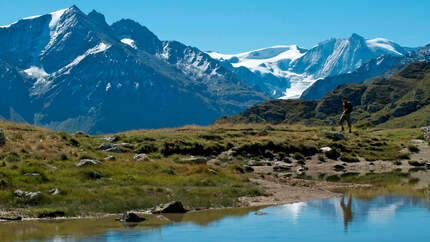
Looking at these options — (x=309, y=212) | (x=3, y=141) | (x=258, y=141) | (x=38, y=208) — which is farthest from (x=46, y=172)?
(x=258, y=141)

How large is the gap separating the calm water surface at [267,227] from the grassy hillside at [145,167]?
9.66 feet

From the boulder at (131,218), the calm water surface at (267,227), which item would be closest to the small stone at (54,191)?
the calm water surface at (267,227)

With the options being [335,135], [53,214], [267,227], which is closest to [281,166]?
[335,135]

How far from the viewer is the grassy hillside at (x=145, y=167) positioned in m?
30.0

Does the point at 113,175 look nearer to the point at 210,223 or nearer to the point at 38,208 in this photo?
the point at 38,208

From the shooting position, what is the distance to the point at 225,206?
104 ft

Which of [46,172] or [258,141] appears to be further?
[258,141]

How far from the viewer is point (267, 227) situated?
83.2ft

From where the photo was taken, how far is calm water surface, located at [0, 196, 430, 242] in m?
23.1

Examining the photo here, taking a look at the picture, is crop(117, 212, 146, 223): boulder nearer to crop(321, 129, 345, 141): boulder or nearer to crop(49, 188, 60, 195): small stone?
crop(49, 188, 60, 195): small stone

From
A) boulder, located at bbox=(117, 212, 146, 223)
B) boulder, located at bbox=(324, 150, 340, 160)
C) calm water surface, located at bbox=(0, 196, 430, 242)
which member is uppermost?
boulder, located at bbox=(324, 150, 340, 160)

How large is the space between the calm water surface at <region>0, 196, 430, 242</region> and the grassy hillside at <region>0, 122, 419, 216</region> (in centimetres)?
295

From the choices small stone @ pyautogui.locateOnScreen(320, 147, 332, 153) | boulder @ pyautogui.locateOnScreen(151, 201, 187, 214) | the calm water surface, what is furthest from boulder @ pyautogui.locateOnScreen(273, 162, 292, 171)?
boulder @ pyautogui.locateOnScreen(151, 201, 187, 214)

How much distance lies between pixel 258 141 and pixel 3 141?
2892cm
